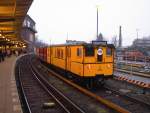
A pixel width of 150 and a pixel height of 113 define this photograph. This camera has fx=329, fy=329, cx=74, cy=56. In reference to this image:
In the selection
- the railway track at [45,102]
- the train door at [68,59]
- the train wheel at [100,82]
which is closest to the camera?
the railway track at [45,102]

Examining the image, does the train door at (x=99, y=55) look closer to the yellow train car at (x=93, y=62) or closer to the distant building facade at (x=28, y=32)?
the yellow train car at (x=93, y=62)

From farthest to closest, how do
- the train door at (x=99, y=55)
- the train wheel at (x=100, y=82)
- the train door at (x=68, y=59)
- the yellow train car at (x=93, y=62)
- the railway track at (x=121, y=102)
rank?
the train door at (x=68, y=59)
the train wheel at (x=100, y=82)
the train door at (x=99, y=55)
the yellow train car at (x=93, y=62)
the railway track at (x=121, y=102)

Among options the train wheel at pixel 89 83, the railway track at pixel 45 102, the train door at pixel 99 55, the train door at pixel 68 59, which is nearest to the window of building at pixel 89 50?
the train door at pixel 99 55

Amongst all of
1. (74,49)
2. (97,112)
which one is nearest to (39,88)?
(74,49)

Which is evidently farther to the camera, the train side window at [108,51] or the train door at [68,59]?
the train door at [68,59]

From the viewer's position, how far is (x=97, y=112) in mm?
13914

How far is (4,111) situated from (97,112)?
12.7ft

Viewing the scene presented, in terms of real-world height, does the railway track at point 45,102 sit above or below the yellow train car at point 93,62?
below

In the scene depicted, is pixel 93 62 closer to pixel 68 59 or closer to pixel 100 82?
pixel 100 82

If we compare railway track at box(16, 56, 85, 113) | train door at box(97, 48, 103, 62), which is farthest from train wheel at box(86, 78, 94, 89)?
railway track at box(16, 56, 85, 113)

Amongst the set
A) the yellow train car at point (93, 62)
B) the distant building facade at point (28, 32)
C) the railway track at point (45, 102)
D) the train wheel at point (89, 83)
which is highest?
the distant building facade at point (28, 32)

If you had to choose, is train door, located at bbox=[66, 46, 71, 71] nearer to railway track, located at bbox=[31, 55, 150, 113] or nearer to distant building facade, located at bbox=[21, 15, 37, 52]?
railway track, located at bbox=[31, 55, 150, 113]

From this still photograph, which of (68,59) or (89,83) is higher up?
(68,59)

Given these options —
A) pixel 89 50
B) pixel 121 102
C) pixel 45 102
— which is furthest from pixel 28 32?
pixel 121 102
